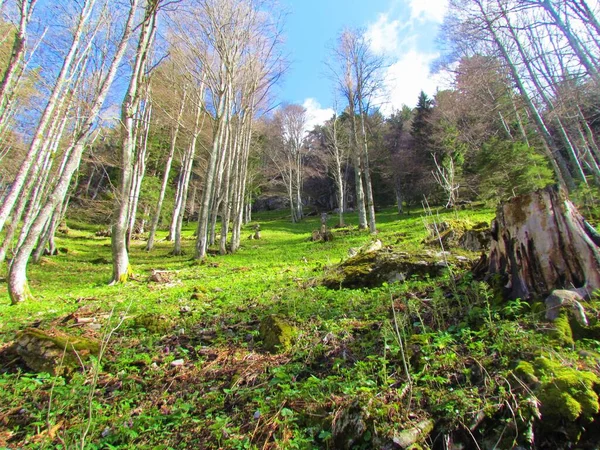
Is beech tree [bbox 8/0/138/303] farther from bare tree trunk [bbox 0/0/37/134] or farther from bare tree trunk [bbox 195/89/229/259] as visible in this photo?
bare tree trunk [bbox 195/89/229/259]

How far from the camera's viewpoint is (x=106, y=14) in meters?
11.7

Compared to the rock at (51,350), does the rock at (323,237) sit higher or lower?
higher

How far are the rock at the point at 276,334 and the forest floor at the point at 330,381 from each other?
2.4 inches

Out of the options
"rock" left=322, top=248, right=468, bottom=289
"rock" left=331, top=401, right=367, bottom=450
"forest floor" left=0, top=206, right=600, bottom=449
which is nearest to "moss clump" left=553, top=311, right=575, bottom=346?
"forest floor" left=0, top=206, right=600, bottom=449

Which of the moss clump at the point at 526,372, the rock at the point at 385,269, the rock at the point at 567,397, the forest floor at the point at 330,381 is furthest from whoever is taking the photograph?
the rock at the point at 385,269

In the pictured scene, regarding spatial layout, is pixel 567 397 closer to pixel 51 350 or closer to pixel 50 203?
pixel 51 350

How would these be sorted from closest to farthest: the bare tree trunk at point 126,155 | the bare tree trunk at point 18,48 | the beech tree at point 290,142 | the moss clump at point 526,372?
the moss clump at point 526,372 → the bare tree trunk at point 18,48 → the bare tree trunk at point 126,155 → the beech tree at point 290,142

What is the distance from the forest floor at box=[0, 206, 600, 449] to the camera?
191cm

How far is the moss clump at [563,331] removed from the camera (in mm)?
2420

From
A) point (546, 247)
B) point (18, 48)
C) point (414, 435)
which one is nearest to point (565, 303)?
point (546, 247)

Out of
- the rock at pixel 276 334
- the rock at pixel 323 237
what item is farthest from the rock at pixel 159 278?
the rock at pixel 323 237

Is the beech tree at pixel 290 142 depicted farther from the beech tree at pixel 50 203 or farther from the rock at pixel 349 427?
the rock at pixel 349 427

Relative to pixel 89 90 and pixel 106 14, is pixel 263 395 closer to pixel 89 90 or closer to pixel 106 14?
pixel 106 14

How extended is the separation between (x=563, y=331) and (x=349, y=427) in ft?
6.05
